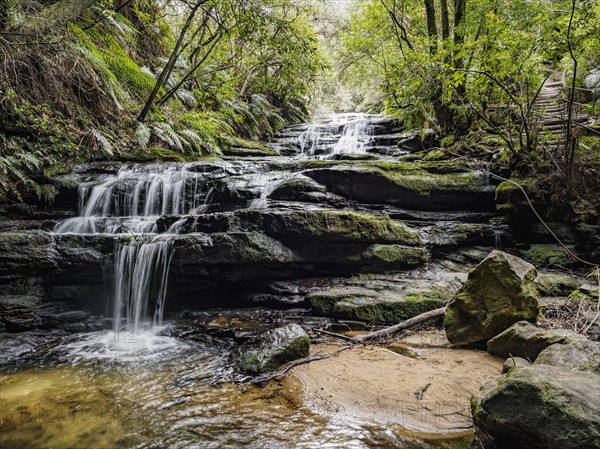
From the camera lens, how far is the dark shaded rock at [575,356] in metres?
2.32

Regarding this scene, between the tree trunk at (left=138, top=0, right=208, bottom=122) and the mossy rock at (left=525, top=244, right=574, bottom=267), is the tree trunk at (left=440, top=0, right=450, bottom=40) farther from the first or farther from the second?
the tree trunk at (left=138, top=0, right=208, bottom=122)

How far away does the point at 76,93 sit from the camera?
26.0 feet

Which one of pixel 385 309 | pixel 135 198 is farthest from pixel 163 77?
pixel 385 309

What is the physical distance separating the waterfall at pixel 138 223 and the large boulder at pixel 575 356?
189 inches

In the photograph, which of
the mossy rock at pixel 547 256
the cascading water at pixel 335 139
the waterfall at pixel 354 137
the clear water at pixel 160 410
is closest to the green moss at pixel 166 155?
the cascading water at pixel 335 139

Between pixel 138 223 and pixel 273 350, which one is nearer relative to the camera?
pixel 273 350

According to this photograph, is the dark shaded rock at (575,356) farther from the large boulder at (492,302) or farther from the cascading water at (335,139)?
the cascading water at (335,139)

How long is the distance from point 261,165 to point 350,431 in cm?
690

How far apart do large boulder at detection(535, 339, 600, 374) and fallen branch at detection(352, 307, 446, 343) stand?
1.70m

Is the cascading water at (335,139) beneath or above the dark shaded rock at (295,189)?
above

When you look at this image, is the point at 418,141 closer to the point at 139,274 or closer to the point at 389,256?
the point at 389,256

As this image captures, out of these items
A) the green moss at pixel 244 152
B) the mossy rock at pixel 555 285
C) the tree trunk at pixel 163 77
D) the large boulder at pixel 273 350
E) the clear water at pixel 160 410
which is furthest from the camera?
the green moss at pixel 244 152

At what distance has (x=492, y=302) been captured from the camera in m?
3.64

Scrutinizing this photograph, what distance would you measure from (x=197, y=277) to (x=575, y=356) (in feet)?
15.6
